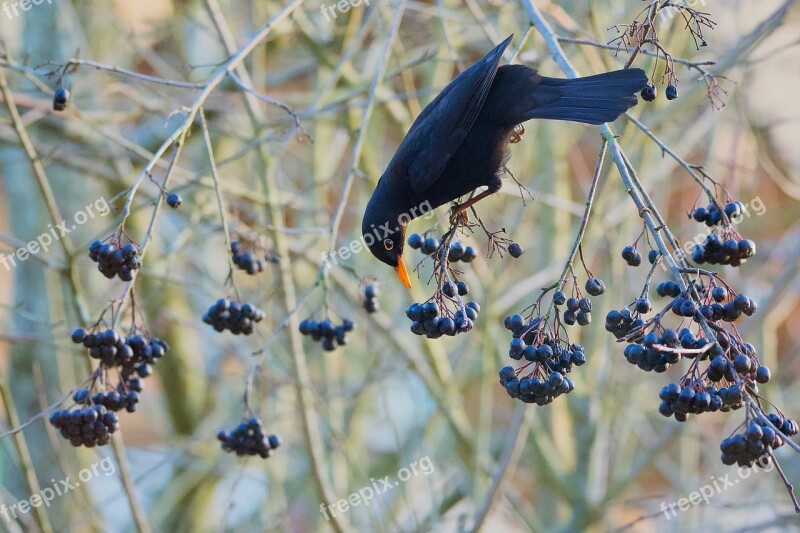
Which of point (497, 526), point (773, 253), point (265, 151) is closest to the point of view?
point (265, 151)

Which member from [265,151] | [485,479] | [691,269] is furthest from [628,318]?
[485,479]

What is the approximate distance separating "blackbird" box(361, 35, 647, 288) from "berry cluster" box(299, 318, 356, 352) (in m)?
0.33

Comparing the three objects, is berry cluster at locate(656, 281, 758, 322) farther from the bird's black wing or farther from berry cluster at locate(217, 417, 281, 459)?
berry cluster at locate(217, 417, 281, 459)

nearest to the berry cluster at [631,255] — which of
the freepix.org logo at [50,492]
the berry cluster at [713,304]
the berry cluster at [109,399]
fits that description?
the berry cluster at [713,304]

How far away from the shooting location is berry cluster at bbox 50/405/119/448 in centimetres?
257

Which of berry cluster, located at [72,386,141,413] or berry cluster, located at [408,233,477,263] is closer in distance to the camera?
berry cluster, located at [72,386,141,413]

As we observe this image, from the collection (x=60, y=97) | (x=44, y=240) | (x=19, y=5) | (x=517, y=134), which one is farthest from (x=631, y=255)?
(x=19, y=5)

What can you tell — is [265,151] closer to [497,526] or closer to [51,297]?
[51,297]

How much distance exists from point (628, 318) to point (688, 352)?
1.10 ft

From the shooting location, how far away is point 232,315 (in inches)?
113

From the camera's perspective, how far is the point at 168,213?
6.76 meters

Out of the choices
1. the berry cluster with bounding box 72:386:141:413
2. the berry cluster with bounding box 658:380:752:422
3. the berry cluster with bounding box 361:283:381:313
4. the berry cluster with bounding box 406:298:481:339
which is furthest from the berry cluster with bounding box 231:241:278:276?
the berry cluster with bounding box 658:380:752:422

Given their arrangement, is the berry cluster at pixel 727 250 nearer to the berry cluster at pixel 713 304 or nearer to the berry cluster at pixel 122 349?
the berry cluster at pixel 713 304

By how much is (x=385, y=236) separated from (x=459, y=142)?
47 cm
